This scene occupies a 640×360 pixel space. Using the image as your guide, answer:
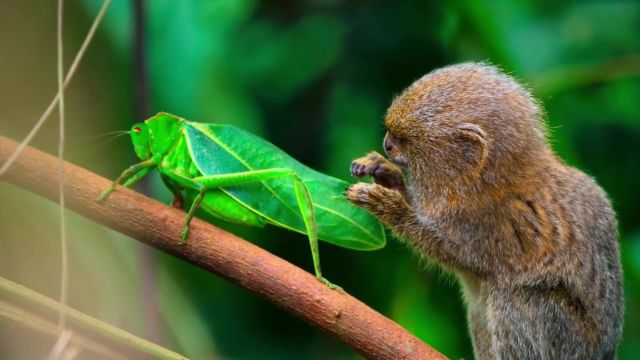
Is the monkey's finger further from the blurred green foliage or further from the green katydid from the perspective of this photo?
the blurred green foliage

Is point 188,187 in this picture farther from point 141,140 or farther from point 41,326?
point 41,326

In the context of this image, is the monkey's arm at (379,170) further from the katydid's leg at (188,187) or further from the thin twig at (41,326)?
the thin twig at (41,326)

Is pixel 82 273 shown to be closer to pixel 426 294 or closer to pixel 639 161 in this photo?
pixel 426 294

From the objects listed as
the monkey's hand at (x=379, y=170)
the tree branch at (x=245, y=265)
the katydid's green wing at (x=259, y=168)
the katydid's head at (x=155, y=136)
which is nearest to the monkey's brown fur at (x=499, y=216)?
the monkey's hand at (x=379, y=170)

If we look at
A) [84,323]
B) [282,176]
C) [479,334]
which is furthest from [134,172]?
[479,334]

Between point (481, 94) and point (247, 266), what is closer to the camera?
point (247, 266)

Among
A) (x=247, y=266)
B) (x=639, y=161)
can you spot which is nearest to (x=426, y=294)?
(x=639, y=161)
